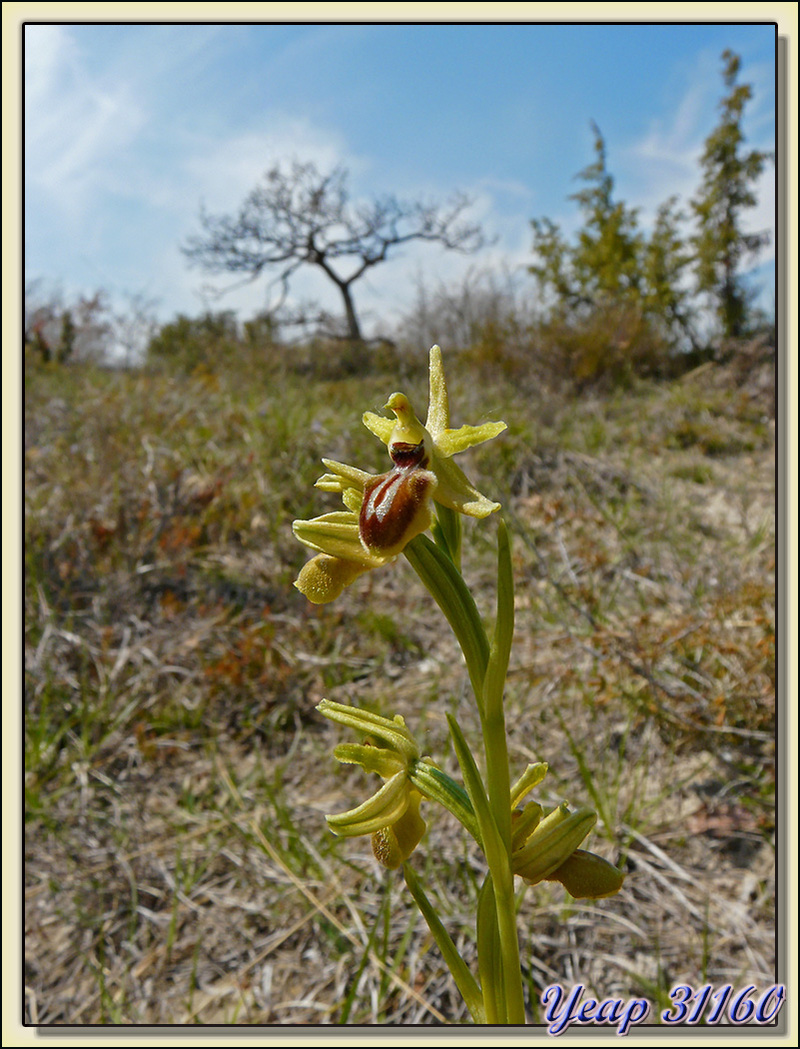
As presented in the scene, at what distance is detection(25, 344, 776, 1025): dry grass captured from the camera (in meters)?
1.44

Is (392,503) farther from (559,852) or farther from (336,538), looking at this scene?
(559,852)

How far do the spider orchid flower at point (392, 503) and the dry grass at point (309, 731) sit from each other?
0.38m

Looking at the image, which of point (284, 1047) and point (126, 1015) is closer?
point (284, 1047)

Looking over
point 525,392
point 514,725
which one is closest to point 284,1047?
point 514,725

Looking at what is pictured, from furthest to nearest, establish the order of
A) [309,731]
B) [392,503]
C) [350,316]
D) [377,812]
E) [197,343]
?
[350,316] → [197,343] → [309,731] → [377,812] → [392,503]

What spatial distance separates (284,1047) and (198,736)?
122 centimetres

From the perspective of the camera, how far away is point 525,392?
5.08 m

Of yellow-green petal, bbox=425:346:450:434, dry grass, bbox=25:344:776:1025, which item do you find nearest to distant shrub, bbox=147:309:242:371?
dry grass, bbox=25:344:776:1025

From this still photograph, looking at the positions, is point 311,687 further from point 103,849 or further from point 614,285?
point 614,285

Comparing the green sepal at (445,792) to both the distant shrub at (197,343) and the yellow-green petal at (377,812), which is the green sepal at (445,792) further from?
the distant shrub at (197,343)

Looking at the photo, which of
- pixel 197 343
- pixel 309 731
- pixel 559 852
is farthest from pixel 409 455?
pixel 197 343

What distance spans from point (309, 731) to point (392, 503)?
1602mm

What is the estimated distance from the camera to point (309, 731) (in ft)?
6.81

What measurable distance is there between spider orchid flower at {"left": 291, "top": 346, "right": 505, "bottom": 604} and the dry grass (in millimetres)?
376
